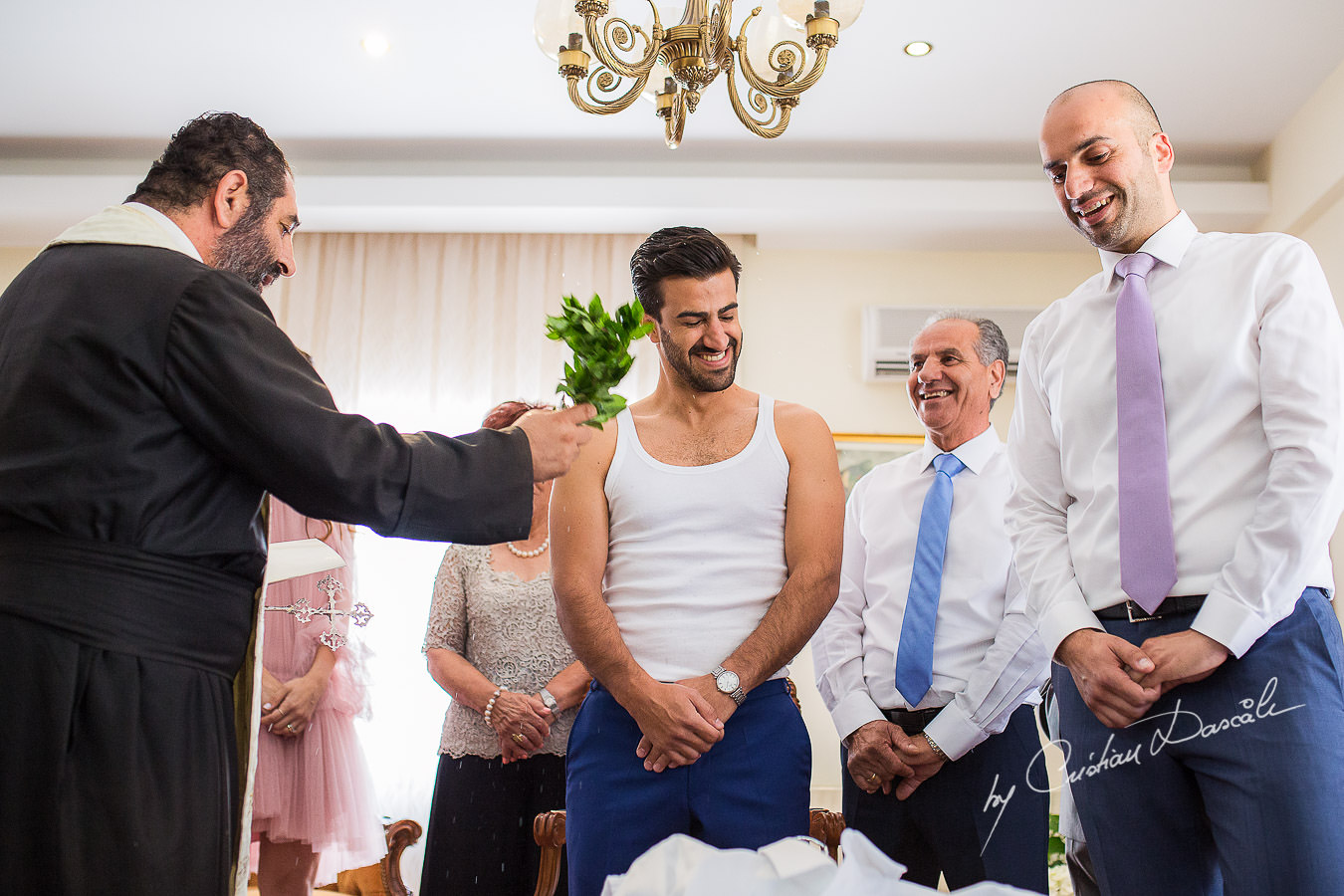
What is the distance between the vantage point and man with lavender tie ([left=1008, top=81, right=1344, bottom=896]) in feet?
4.83

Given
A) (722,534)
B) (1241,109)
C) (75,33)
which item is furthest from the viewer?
(1241,109)

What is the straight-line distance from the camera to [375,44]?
4.12 m

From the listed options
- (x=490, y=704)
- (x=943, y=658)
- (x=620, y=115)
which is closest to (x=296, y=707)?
(x=490, y=704)

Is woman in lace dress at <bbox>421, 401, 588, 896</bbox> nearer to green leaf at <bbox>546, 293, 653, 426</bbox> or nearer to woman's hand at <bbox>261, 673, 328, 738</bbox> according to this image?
woman's hand at <bbox>261, 673, 328, 738</bbox>

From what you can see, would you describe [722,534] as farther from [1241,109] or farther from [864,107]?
[1241,109]

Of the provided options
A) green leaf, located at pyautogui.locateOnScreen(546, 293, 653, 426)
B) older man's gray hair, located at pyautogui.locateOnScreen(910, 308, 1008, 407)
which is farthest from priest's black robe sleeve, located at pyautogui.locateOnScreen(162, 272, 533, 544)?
older man's gray hair, located at pyautogui.locateOnScreen(910, 308, 1008, 407)

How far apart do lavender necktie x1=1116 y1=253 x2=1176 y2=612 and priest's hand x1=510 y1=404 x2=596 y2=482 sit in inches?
35.4

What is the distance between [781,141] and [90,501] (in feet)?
13.4

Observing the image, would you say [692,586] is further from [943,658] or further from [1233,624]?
[1233,624]

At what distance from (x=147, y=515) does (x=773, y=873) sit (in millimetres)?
1016

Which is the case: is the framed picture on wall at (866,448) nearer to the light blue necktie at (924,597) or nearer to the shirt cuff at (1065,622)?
the light blue necktie at (924,597)

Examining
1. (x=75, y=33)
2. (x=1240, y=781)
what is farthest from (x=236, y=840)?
(x=75, y=33)

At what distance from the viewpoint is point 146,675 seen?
4.54 ft

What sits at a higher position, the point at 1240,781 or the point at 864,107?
the point at 864,107
